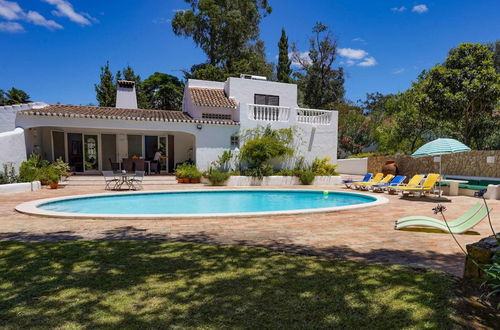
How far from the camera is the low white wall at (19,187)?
12.7 metres

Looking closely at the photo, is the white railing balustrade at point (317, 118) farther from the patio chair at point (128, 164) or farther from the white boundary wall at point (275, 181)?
the patio chair at point (128, 164)

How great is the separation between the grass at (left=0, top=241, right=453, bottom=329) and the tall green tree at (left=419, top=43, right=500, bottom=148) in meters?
17.3

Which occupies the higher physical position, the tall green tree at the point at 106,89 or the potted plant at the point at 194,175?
the tall green tree at the point at 106,89

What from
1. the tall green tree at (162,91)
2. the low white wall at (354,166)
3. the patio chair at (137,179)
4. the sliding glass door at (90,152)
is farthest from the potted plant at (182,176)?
the tall green tree at (162,91)

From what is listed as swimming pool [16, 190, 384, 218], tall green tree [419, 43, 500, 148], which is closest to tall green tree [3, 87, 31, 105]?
swimming pool [16, 190, 384, 218]

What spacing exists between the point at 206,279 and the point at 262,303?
0.98 m

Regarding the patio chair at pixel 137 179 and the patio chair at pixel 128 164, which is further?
the patio chair at pixel 128 164

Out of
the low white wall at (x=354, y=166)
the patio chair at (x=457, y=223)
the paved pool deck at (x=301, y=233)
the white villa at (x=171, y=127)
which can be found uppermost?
the white villa at (x=171, y=127)

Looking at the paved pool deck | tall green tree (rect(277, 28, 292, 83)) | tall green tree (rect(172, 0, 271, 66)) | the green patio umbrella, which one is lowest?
the paved pool deck

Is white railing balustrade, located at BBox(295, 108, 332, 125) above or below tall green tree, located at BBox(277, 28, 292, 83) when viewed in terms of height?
below

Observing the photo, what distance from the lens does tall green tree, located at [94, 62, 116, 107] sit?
3653 cm

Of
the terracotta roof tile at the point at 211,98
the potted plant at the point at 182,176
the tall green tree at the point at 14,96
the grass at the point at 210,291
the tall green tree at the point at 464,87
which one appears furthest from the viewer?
the tall green tree at the point at 14,96

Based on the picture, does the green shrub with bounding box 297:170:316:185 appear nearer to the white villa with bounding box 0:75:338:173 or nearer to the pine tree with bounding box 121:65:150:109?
the white villa with bounding box 0:75:338:173

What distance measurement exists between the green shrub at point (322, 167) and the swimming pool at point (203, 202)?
459 cm
